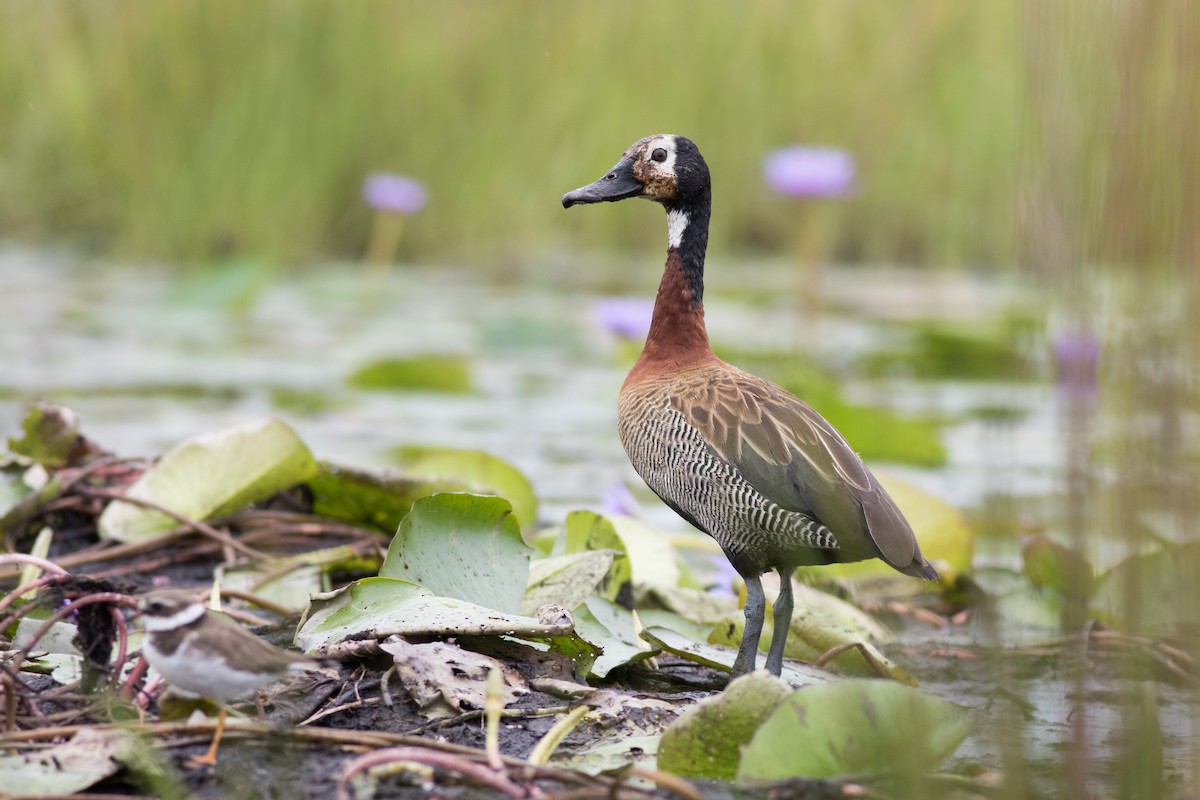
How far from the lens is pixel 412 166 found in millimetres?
9219

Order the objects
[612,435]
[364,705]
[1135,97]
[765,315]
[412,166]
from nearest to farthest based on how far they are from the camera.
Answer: [1135,97], [364,705], [612,435], [765,315], [412,166]

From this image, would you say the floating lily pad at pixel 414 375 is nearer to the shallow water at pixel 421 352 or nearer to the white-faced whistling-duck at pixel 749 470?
the shallow water at pixel 421 352

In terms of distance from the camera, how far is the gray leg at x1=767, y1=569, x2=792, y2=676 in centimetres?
283

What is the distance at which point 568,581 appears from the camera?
3.08 meters

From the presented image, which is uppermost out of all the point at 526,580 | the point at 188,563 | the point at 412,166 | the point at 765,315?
the point at 412,166

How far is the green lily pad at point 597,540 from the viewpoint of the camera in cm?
342

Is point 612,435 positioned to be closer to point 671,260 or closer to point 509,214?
point 671,260

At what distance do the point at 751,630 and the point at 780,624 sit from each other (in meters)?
0.09

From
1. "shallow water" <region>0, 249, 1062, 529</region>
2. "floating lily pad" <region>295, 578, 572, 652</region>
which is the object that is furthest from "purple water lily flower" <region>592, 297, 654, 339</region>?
"floating lily pad" <region>295, 578, 572, 652</region>

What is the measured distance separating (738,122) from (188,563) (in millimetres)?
6887

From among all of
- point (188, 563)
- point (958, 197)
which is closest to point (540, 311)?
point (958, 197)

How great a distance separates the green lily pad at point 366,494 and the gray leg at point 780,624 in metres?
1.11

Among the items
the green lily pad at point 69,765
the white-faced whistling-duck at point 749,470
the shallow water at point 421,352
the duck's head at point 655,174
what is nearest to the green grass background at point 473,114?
the shallow water at point 421,352

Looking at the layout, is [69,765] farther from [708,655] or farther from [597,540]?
[597,540]
